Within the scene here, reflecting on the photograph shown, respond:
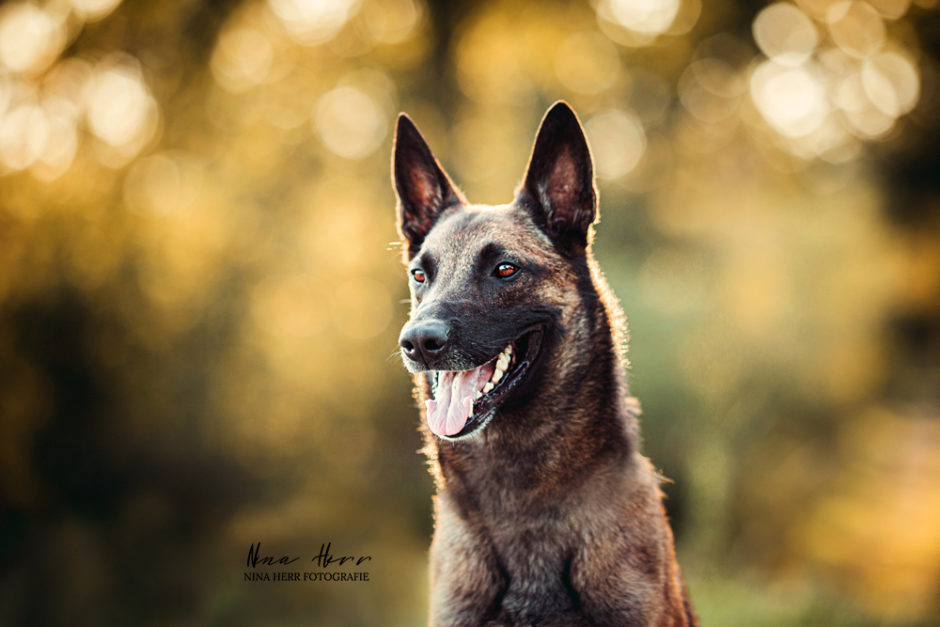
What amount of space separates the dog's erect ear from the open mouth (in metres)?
0.60

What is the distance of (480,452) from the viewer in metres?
3.01

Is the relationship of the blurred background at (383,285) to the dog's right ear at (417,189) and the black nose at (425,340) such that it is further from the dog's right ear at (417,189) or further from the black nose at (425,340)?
the black nose at (425,340)

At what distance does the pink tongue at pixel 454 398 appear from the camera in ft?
8.99

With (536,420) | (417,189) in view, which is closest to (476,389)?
(536,420)

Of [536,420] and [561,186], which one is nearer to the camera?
[536,420]

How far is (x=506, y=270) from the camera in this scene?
300cm

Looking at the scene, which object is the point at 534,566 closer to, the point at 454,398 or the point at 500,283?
the point at 454,398

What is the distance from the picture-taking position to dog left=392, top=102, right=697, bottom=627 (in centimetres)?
272

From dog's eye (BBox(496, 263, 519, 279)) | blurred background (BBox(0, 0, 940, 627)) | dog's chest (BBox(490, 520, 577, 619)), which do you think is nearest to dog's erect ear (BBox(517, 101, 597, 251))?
dog's eye (BBox(496, 263, 519, 279))

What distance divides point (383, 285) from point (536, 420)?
6.85 m

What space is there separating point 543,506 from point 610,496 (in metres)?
0.30

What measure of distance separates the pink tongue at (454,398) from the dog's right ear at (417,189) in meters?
0.94

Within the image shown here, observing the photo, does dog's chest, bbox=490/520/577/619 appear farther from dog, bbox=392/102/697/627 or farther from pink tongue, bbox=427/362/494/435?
pink tongue, bbox=427/362/494/435

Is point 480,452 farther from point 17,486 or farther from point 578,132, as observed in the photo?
point 17,486
